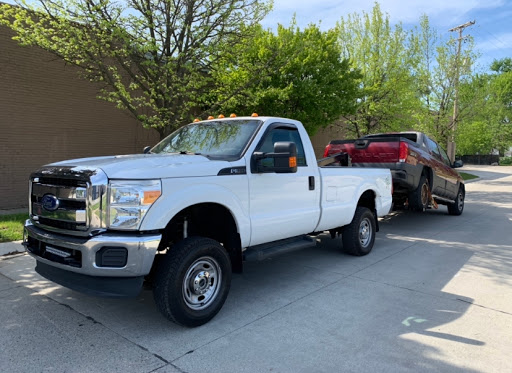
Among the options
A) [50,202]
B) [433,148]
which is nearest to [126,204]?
[50,202]

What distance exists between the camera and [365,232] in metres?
6.66

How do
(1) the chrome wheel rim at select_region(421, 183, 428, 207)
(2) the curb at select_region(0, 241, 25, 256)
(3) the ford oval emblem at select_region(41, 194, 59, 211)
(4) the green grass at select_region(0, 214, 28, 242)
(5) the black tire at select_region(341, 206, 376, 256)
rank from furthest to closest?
1. (1) the chrome wheel rim at select_region(421, 183, 428, 207)
2. (4) the green grass at select_region(0, 214, 28, 242)
3. (2) the curb at select_region(0, 241, 25, 256)
4. (5) the black tire at select_region(341, 206, 376, 256)
5. (3) the ford oval emblem at select_region(41, 194, 59, 211)

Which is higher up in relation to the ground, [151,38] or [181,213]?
[151,38]

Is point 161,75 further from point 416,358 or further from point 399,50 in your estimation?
point 399,50

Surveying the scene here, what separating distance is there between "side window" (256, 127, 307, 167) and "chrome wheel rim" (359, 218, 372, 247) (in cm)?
196

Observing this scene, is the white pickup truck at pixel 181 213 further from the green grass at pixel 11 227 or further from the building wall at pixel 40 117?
the building wall at pixel 40 117

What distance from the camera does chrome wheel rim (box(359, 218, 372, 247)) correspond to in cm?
651

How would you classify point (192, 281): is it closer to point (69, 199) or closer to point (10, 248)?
point (69, 199)

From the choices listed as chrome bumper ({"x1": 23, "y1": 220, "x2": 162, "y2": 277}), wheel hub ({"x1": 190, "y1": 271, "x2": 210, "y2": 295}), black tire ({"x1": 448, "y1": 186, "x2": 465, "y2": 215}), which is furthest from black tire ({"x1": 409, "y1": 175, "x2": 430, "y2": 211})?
chrome bumper ({"x1": 23, "y1": 220, "x2": 162, "y2": 277})

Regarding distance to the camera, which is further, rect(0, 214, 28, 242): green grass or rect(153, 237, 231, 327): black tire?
rect(0, 214, 28, 242): green grass

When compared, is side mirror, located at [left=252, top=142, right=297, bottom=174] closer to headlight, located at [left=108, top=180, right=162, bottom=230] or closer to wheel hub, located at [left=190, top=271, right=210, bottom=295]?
wheel hub, located at [left=190, top=271, right=210, bottom=295]

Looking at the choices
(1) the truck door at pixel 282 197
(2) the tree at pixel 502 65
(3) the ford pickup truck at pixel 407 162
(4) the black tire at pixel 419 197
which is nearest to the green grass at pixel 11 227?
(1) the truck door at pixel 282 197

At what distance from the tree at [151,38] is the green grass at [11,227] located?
11.4ft

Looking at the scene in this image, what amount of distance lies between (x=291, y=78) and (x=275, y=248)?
9.16 m
